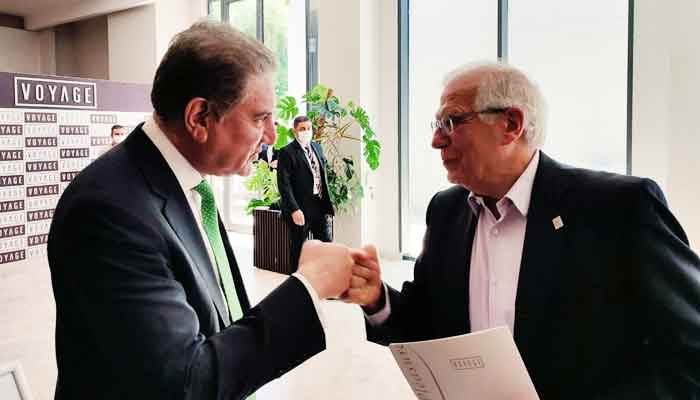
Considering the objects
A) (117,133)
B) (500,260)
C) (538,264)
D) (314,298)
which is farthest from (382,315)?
(117,133)

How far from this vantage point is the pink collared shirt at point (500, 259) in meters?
1.50

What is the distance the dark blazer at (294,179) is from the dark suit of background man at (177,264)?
4401 mm

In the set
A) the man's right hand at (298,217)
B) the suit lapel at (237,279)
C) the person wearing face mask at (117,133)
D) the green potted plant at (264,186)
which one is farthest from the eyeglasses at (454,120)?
the person wearing face mask at (117,133)

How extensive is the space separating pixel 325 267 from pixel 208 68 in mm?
470

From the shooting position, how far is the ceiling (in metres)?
10.5

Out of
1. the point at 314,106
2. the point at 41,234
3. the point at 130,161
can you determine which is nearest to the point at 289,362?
the point at 130,161

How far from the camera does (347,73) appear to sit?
23.1ft

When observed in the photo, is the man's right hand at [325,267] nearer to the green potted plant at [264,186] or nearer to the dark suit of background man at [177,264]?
the dark suit of background man at [177,264]

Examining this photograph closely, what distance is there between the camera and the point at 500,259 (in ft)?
5.03

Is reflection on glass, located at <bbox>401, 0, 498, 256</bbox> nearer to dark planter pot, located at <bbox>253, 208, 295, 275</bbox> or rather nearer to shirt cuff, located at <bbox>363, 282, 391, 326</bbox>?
dark planter pot, located at <bbox>253, 208, 295, 275</bbox>

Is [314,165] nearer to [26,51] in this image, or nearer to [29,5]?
[29,5]

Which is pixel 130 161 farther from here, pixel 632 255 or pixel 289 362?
pixel 632 255

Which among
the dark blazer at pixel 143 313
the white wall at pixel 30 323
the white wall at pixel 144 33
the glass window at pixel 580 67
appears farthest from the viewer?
the white wall at pixel 144 33

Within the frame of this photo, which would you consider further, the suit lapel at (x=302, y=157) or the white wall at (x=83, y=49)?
the white wall at (x=83, y=49)
